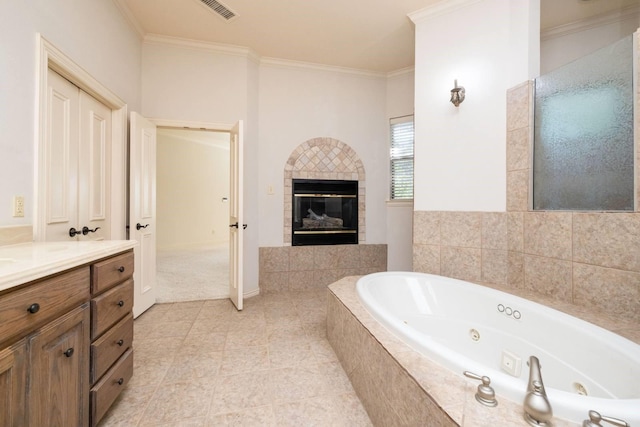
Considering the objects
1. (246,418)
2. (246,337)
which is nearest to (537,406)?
(246,418)

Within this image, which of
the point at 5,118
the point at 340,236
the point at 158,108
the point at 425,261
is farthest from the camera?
Result: the point at 340,236

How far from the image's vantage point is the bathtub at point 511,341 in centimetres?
88

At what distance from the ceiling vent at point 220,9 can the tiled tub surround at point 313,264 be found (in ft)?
8.03

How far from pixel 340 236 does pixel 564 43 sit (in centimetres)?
306

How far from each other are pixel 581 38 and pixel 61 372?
173 inches

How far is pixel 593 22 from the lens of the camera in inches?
100

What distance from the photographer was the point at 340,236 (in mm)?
3660

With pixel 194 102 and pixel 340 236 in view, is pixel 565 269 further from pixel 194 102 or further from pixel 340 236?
pixel 194 102

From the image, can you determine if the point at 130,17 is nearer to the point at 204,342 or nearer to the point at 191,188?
the point at 204,342

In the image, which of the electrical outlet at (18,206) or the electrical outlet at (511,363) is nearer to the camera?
the electrical outlet at (18,206)

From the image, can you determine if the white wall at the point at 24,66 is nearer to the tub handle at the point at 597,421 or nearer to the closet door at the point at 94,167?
the closet door at the point at 94,167

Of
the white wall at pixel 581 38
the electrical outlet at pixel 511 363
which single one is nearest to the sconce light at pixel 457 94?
the white wall at pixel 581 38

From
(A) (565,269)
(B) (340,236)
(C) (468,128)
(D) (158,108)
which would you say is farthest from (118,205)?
(A) (565,269)

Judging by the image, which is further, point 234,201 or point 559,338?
point 234,201
